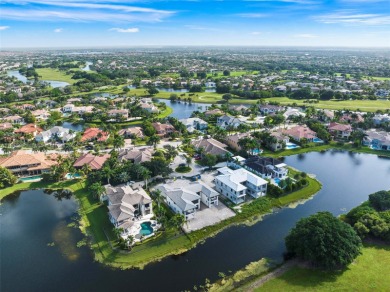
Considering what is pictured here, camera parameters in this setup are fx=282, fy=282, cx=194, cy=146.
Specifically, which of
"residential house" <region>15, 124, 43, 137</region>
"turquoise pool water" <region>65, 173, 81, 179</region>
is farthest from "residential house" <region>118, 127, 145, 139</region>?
"residential house" <region>15, 124, 43, 137</region>

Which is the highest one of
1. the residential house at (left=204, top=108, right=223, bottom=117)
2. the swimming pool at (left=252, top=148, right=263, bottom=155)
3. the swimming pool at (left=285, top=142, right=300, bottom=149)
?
the residential house at (left=204, top=108, right=223, bottom=117)

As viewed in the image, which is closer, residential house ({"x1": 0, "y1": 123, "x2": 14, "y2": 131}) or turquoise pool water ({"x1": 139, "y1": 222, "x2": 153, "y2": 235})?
turquoise pool water ({"x1": 139, "y1": 222, "x2": 153, "y2": 235})

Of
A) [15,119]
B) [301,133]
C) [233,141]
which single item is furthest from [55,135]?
[301,133]

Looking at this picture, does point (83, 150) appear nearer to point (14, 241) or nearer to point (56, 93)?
point (14, 241)

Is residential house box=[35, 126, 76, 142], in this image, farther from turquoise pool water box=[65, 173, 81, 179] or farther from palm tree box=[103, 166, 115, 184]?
palm tree box=[103, 166, 115, 184]

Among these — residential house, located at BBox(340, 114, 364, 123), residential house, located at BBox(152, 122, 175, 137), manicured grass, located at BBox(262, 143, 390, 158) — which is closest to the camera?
manicured grass, located at BBox(262, 143, 390, 158)

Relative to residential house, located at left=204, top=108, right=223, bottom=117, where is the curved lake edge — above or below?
below
